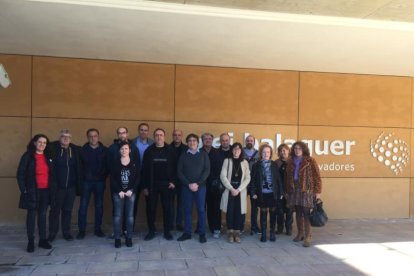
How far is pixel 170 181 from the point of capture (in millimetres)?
6277

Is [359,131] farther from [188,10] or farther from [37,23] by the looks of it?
[37,23]

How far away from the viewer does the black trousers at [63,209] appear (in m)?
6.03

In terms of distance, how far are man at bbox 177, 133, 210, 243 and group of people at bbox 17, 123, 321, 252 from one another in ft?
0.05

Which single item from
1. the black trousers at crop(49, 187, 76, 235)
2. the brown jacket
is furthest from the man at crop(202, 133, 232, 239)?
the black trousers at crop(49, 187, 76, 235)

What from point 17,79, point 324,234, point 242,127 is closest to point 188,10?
point 242,127

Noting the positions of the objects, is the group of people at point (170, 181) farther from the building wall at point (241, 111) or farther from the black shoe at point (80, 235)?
the building wall at point (241, 111)

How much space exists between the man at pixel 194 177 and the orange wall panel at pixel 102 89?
170 centimetres

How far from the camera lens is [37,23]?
568cm

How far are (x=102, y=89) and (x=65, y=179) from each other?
7.28 ft

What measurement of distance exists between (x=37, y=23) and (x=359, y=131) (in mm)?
6786

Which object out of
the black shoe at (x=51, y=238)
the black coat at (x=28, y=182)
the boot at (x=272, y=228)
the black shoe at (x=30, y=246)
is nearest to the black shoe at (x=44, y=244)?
the black shoe at (x=30, y=246)

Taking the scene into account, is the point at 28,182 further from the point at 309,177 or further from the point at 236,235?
the point at 309,177

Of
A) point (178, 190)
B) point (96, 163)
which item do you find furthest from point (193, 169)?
point (96, 163)

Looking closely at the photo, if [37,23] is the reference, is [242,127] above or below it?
below
